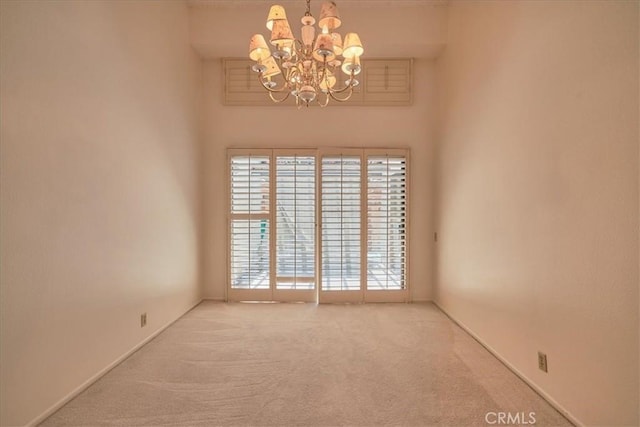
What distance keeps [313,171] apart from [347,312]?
1.79 m

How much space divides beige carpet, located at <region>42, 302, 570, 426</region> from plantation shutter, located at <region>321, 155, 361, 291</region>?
33.1 inches

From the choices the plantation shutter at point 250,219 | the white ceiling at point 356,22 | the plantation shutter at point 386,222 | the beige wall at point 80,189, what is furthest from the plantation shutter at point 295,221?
the white ceiling at point 356,22

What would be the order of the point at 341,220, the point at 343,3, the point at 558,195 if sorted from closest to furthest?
1. the point at 558,195
2. the point at 343,3
3. the point at 341,220

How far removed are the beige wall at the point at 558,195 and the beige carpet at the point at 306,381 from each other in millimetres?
324

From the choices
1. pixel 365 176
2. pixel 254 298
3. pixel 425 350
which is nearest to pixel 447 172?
pixel 365 176

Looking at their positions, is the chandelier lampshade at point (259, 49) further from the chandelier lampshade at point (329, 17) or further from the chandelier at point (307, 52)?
the chandelier lampshade at point (329, 17)

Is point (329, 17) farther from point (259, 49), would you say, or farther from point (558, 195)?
point (558, 195)

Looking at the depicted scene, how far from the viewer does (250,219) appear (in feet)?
13.0

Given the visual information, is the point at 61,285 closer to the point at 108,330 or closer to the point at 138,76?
the point at 108,330

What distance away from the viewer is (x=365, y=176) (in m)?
3.92

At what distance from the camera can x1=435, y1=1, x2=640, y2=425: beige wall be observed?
4.68 feet

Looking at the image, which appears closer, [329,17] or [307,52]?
[329,17]

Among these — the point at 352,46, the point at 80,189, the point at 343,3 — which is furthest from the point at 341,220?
the point at 80,189

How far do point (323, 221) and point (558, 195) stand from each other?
2523 millimetres
